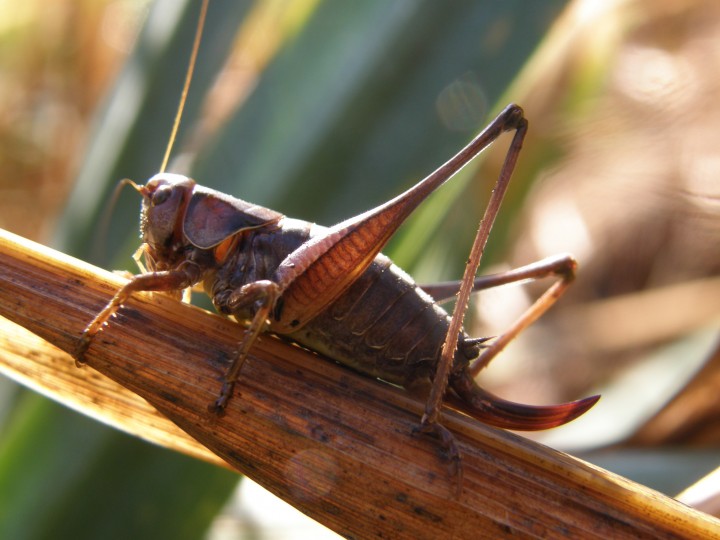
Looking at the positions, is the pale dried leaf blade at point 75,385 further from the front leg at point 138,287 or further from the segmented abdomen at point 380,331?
the segmented abdomen at point 380,331

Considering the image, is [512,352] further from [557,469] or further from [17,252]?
[17,252]

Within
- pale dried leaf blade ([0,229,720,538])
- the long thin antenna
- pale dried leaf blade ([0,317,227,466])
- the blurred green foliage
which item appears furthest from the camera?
the long thin antenna

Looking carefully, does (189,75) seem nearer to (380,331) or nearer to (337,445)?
(380,331)

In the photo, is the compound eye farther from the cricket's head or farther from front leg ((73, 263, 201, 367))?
front leg ((73, 263, 201, 367))

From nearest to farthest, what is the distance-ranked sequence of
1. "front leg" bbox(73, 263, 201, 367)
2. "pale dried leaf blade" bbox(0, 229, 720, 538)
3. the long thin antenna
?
"pale dried leaf blade" bbox(0, 229, 720, 538), "front leg" bbox(73, 263, 201, 367), the long thin antenna

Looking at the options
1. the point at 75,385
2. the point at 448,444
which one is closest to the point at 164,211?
the point at 75,385

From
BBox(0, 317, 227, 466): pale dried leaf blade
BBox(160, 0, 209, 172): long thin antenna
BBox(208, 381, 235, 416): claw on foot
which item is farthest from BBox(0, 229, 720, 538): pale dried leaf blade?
BBox(160, 0, 209, 172): long thin antenna

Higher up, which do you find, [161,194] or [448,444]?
[161,194]
